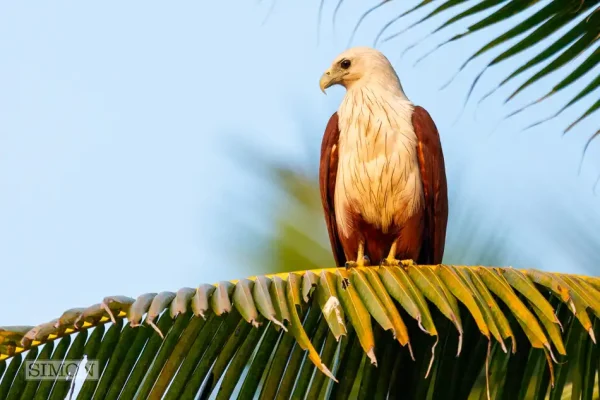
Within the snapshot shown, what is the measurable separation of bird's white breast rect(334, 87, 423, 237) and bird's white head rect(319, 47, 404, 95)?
0.35m

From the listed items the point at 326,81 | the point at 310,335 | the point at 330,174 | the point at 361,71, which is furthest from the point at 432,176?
the point at 310,335

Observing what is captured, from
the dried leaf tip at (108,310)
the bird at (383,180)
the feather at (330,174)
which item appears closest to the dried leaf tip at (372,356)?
the dried leaf tip at (108,310)

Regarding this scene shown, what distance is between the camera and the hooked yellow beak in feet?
18.5

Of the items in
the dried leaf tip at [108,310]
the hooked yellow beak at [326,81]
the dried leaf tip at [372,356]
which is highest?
the hooked yellow beak at [326,81]

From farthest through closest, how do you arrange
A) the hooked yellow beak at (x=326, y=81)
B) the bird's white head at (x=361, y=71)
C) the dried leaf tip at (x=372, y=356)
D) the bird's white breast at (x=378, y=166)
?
1. the hooked yellow beak at (x=326, y=81)
2. the bird's white head at (x=361, y=71)
3. the bird's white breast at (x=378, y=166)
4. the dried leaf tip at (x=372, y=356)

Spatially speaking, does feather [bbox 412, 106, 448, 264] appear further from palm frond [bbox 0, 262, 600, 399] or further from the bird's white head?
palm frond [bbox 0, 262, 600, 399]

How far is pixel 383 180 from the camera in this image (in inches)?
190

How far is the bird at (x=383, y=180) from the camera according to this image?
483cm

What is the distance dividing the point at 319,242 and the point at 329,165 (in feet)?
3.03

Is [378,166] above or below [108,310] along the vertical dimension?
above

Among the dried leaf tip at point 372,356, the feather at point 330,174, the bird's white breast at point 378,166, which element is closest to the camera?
the dried leaf tip at point 372,356

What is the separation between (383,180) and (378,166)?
79mm

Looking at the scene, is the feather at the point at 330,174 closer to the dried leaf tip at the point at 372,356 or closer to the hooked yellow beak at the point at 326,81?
the hooked yellow beak at the point at 326,81

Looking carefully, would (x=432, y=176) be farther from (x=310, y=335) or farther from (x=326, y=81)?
(x=310, y=335)
